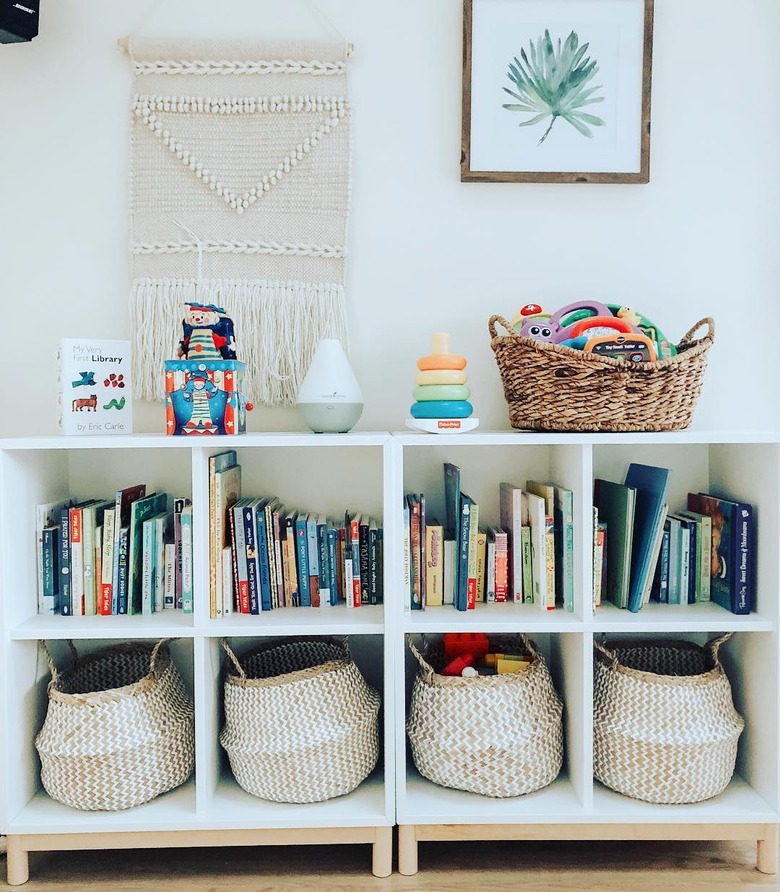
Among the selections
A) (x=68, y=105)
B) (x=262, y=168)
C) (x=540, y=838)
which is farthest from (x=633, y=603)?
(x=68, y=105)

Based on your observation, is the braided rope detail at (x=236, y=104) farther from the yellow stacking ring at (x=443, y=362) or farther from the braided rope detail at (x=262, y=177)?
the yellow stacking ring at (x=443, y=362)

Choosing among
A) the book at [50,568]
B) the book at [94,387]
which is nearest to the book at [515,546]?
the book at [94,387]

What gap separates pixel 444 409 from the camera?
156 cm

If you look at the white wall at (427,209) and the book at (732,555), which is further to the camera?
the white wall at (427,209)

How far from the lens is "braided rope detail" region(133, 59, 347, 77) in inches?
70.4

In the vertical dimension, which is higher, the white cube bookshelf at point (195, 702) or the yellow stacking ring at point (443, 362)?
the yellow stacking ring at point (443, 362)

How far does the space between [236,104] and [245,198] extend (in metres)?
0.21

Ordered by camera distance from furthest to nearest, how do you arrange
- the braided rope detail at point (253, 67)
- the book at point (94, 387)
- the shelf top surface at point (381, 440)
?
the braided rope detail at point (253, 67) < the book at point (94, 387) < the shelf top surface at point (381, 440)

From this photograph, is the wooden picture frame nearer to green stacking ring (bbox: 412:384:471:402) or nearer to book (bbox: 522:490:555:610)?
green stacking ring (bbox: 412:384:471:402)

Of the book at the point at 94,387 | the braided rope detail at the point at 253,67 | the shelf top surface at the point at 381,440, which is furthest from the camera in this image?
the braided rope detail at the point at 253,67

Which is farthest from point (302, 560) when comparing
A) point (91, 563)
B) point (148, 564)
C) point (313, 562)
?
point (91, 563)

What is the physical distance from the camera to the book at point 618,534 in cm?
162

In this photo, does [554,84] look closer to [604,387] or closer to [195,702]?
[604,387]

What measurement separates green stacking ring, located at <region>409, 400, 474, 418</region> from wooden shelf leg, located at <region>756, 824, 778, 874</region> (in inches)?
39.8
